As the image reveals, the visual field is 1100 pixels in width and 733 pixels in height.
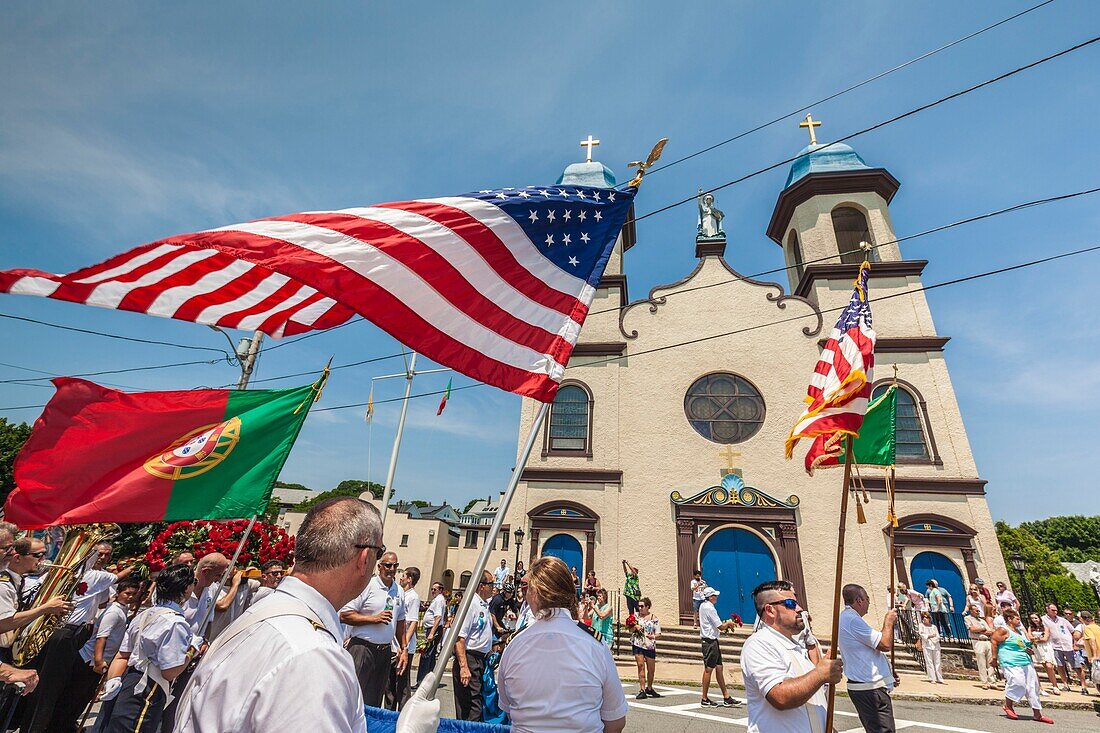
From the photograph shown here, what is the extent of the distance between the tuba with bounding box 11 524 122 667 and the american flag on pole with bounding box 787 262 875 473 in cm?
634

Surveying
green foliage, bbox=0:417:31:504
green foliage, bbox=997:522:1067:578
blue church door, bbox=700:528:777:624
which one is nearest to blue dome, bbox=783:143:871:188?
blue church door, bbox=700:528:777:624

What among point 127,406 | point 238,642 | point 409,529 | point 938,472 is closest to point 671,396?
point 938,472

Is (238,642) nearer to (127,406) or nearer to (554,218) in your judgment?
(554,218)

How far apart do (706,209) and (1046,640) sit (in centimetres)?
1771

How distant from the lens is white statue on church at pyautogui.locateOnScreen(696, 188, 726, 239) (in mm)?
22328

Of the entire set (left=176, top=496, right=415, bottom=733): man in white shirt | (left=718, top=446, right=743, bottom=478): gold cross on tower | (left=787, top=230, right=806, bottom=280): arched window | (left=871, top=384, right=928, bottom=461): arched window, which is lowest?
(left=176, top=496, right=415, bottom=733): man in white shirt

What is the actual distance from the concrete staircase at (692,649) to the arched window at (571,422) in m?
6.01

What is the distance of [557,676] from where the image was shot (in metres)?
2.73

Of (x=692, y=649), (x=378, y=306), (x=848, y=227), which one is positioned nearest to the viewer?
(x=378, y=306)

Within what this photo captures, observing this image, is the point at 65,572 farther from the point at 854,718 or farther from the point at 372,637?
the point at 854,718

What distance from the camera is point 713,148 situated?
671cm

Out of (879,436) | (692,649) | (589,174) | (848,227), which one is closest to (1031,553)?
(848,227)

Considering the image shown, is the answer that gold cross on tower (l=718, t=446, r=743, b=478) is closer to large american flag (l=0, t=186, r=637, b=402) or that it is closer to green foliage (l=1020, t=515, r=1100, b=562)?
large american flag (l=0, t=186, r=637, b=402)

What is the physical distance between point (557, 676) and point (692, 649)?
13.9m
